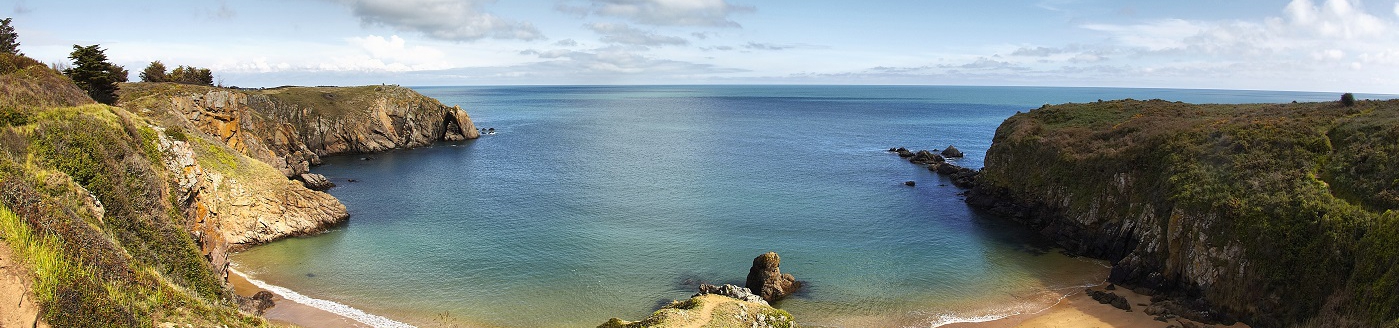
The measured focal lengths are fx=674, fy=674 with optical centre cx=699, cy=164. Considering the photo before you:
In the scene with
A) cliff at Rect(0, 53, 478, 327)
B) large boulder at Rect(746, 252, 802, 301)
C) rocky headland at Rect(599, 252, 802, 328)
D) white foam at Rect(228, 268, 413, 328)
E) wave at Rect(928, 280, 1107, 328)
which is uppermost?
cliff at Rect(0, 53, 478, 327)

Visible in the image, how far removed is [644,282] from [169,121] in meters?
46.8

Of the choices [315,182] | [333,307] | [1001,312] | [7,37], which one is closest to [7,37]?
[7,37]

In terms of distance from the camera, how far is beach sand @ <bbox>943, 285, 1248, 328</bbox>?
3575cm

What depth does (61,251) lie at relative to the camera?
17250 millimetres

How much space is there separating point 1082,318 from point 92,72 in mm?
69416

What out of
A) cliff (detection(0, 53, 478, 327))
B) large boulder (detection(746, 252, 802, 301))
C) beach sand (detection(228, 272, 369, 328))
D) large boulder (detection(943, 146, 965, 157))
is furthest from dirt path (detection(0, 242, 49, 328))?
large boulder (detection(943, 146, 965, 157))

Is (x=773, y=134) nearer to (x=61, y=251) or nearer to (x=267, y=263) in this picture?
(x=267, y=263)

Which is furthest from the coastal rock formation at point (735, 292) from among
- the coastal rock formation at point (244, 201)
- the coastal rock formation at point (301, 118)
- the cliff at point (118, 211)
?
the coastal rock formation at point (301, 118)

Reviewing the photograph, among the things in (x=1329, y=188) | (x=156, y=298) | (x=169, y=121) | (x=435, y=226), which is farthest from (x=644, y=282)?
(x=169, y=121)

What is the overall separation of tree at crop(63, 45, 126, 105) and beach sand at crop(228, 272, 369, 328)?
83.8 feet

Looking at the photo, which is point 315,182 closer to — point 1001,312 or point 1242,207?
point 1001,312

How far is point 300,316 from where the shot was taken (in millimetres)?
35094

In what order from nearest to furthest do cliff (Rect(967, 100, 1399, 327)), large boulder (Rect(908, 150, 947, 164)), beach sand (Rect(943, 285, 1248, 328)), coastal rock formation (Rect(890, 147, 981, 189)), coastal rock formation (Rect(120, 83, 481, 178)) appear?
cliff (Rect(967, 100, 1399, 327)), beach sand (Rect(943, 285, 1248, 328)), coastal rock formation (Rect(120, 83, 481, 178)), coastal rock formation (Rect(890, 147, 981, 189)), large boulder (Rect(908, 150, 947, 164))

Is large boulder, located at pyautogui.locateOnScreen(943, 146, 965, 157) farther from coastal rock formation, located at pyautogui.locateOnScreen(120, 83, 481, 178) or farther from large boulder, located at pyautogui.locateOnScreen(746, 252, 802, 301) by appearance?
coastal rock formation, located at pyautogui.locateOnScreen(120, 83, 481, 178)
